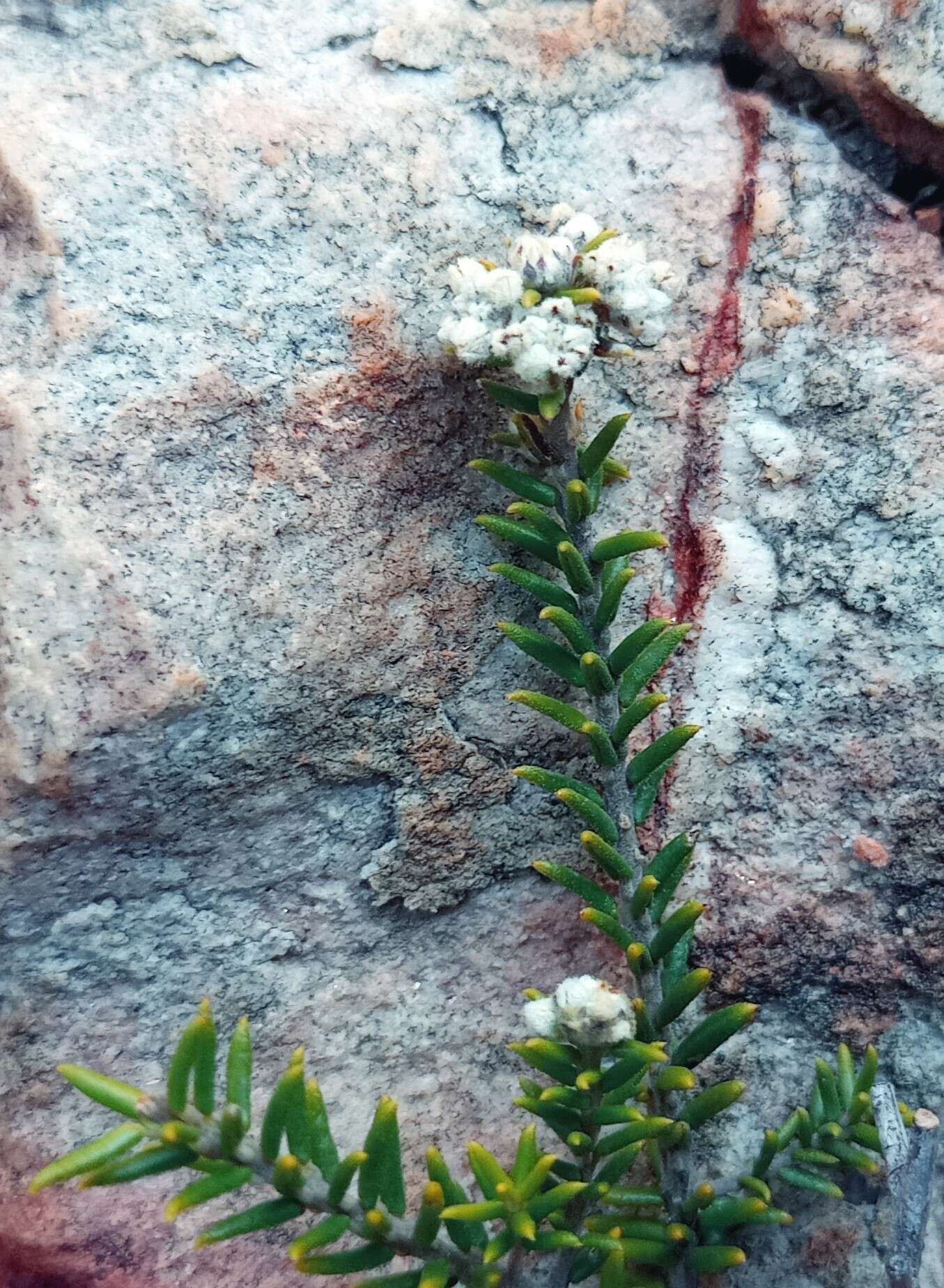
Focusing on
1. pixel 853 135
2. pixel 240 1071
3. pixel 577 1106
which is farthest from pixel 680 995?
pixel 853 135

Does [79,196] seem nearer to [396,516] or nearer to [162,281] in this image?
[162,281]

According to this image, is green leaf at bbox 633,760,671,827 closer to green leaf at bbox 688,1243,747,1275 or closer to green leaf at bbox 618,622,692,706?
green leaf at bbox 618,622,692,706

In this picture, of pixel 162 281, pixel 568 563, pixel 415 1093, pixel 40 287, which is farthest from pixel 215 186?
pixel 415 1093

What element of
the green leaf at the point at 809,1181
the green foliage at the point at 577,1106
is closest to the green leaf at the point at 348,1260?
the green foliage at the point at 577,1106

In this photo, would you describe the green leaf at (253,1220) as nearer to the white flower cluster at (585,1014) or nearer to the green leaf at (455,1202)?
the green leaf at (455,1202)

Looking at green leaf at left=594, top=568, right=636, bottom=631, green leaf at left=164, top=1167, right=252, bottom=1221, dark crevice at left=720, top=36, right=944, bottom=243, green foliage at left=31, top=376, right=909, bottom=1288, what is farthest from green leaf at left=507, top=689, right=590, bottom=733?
dark crevice at left=720, top=36, right=944, bottom=243

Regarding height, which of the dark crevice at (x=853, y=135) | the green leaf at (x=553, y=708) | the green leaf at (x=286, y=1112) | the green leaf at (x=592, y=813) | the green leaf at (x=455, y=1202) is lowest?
the green leaf at (x=455, y=1202)
